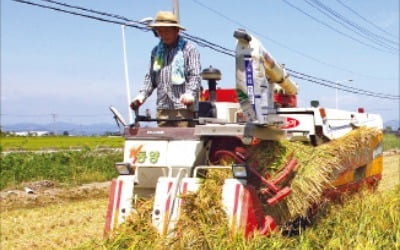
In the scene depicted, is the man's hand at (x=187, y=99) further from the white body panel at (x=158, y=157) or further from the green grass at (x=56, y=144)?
the green grass at (x=56, y=144)

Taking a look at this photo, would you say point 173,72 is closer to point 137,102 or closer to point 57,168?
point 137,102

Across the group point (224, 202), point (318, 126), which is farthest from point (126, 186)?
point (318, 126)

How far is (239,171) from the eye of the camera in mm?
4656

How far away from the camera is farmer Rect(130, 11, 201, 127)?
5507 mm

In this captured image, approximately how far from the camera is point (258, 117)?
196 inches

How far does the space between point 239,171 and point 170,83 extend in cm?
137

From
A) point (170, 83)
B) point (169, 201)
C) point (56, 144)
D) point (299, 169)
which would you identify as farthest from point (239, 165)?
point (56, 144)

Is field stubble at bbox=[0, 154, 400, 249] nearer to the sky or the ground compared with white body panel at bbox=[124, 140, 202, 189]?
nearer to the ground

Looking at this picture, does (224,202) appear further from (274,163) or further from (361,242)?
(361,242)

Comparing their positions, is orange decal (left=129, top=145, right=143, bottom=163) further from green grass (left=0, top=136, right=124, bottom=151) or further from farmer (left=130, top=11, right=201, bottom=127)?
green grass (left=0, top=136, right=124, bottom=151)

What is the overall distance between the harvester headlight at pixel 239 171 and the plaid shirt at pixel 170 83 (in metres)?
1.04

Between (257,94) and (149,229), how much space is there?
1.43m

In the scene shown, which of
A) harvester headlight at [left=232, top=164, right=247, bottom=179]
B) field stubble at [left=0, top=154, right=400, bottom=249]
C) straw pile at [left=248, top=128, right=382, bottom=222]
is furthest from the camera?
field stubble at [left=0, top=154, right=400, bottom=249]

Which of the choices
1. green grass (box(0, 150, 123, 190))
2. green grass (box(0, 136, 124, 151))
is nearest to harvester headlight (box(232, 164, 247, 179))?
green grass (box(0, 150, 123, 190))
